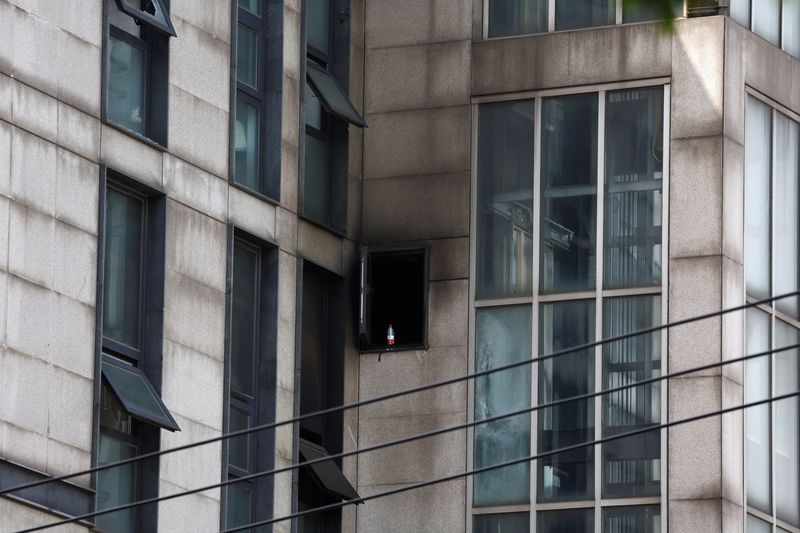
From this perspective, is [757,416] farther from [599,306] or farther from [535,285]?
[535,285]

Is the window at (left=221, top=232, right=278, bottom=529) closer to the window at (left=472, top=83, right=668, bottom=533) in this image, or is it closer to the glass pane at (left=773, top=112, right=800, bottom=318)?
the window at (left=472, top=83, right=668, bottom=533)

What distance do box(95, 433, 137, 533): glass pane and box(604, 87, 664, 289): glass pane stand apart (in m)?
8.04

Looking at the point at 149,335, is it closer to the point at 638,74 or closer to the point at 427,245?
the point at 427,245

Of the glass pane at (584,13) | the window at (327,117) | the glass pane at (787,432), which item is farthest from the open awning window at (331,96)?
the glass pane at (787,432)

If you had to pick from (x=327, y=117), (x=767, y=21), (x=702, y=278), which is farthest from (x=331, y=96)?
(x=767, y=21)

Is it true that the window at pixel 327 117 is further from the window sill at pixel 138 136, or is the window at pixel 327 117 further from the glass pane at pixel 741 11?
the glass pane at pixel 741 11

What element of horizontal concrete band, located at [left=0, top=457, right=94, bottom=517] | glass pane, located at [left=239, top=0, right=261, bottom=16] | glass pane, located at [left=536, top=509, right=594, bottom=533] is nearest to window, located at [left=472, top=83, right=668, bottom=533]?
glass pane, located at [left=536, top=509, right=594, bottom=533]

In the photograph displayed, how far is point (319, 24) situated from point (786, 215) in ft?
25.7

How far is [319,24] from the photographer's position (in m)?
Result: 29.7

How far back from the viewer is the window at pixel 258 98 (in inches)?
1072

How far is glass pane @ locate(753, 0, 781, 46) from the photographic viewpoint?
28.9 m

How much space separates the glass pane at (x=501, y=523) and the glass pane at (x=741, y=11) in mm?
8122

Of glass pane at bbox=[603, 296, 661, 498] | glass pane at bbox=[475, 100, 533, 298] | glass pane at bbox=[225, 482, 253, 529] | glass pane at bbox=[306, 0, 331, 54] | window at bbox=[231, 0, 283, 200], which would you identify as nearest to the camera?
glass pane at bbox=[225, 482, 253, 529]

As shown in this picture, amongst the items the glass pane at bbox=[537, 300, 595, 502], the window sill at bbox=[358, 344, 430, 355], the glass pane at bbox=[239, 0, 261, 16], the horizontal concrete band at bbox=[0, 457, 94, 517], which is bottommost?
the horizontal concrete band at bbox=[0, 457, 94, 517]
